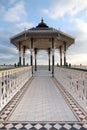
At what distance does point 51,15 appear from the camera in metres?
13.9

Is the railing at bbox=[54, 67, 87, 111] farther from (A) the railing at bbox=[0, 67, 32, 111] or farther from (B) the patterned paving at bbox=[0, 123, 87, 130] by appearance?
(A) the railing at bbox=[0, 67, 32, 111]

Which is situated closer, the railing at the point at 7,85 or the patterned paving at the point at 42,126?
the patterned paving at the point at 42,126

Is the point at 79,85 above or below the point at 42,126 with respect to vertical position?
above

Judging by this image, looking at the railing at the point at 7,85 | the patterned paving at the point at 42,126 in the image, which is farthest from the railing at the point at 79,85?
the railing at the point at 7,85

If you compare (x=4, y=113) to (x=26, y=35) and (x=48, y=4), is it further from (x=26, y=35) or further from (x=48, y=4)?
(x=26, y=35)

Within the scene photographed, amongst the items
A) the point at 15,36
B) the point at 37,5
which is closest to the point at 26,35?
the point at 15,36

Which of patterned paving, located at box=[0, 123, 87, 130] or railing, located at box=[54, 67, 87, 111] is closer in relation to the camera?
patterned paving, located at box=[0, 123, 87, 130]

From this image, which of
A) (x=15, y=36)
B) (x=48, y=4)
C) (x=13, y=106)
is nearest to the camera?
(x=13, y=106)

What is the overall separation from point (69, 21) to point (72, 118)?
30.2 ft

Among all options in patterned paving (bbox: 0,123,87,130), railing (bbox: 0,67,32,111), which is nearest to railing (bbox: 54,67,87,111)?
patterned paving (bbox: 0,123,87,130)

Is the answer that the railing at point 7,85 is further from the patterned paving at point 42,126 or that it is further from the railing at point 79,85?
the railing at point 79,85

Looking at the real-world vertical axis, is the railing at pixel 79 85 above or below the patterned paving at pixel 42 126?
above

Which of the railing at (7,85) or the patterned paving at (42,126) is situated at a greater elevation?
the railing at (7,85)

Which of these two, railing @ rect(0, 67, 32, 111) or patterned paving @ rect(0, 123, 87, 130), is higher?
railing @ rect(0, 67, 32, 111)
